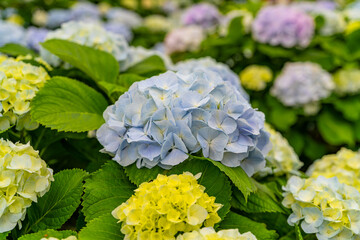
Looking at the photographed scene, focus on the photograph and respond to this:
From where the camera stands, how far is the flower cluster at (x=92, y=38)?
171 centimetres

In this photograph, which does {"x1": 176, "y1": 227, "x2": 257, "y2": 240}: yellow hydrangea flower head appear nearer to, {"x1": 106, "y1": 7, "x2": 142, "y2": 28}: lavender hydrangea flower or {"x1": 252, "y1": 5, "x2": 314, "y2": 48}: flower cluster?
{"x1": 252, "y1": 5, "x2": 314, "y2": 48}: flower cluster

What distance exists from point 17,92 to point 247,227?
761mm

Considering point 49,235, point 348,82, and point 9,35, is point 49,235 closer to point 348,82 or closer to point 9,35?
point 9,35

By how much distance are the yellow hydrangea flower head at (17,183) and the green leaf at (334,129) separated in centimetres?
219

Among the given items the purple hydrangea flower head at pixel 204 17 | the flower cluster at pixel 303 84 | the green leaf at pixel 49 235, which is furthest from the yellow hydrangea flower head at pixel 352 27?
the green leaf at pixel 49 235

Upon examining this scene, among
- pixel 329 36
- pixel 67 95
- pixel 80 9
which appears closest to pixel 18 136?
pixel 67 95

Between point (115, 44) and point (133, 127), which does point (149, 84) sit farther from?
point (115, 44)

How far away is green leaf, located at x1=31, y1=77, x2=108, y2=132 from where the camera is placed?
1.21 metres

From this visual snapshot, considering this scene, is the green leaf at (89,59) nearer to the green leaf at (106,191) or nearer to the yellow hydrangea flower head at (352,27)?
the green leaf at (106,191)

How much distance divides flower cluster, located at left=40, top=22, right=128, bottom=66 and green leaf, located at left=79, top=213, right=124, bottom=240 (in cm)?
86

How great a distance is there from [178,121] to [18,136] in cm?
57

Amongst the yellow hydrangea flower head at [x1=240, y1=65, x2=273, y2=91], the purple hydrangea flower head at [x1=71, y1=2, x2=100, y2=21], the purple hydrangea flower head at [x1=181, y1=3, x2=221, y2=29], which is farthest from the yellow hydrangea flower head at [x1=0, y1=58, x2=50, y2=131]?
the purple hydrangea flower head at [x1=71, y1=2, x2=100, y2=21]

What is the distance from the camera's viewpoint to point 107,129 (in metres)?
1.15

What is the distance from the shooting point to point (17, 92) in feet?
4.11
